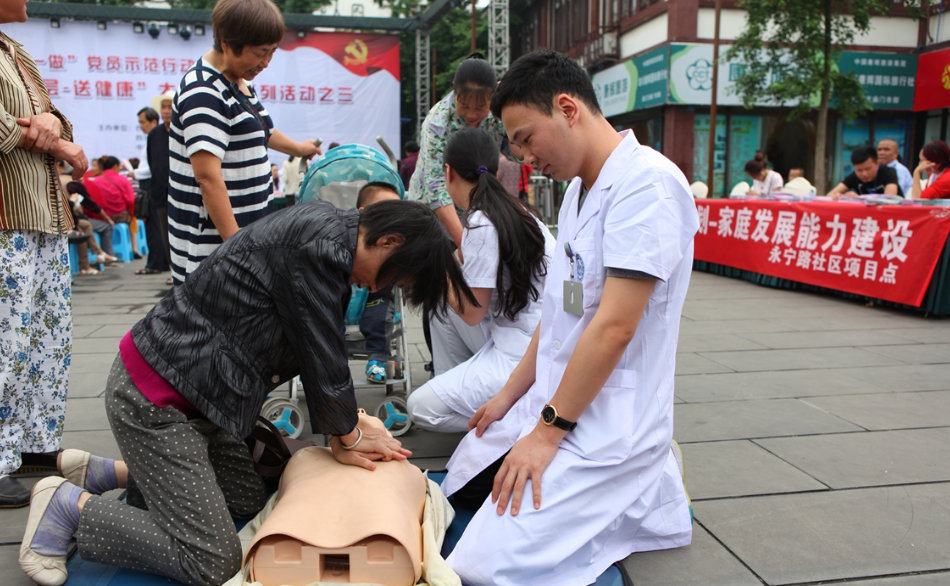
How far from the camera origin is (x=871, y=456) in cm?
289

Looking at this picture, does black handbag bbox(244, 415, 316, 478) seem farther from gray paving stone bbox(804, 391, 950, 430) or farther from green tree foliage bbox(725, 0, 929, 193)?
green tree foliage bbox(725, 0, 929, 193)

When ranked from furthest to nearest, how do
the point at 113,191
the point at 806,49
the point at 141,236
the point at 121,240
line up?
the point at 806,49, the point at 141,236, the point at 121,240, the point at 113,191

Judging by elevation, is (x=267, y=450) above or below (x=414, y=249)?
below

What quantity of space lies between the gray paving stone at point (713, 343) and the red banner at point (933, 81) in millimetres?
13621

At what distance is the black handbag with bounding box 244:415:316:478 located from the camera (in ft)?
8.04

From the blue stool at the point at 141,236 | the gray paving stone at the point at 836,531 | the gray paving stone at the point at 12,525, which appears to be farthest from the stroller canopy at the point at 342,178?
the blue stool at the point at 141,236

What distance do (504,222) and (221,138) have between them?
109 centimetres

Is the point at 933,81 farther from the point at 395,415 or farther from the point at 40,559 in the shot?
the point at 40,559

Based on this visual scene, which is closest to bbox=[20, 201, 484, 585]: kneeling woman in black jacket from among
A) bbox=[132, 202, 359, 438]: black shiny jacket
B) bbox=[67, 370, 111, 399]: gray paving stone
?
bbox=[132, 202, 359, 438]: black shiny jacket

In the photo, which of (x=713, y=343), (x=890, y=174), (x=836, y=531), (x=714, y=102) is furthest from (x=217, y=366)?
(x=714, y=102)

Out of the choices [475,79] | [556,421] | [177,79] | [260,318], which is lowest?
[556,421]

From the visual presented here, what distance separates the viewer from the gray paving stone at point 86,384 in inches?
151

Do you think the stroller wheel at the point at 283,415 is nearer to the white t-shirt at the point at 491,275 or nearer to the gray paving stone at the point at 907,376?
the white t-shirt at the point at 491,275

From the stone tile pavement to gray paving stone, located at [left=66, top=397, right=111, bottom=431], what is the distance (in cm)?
1
